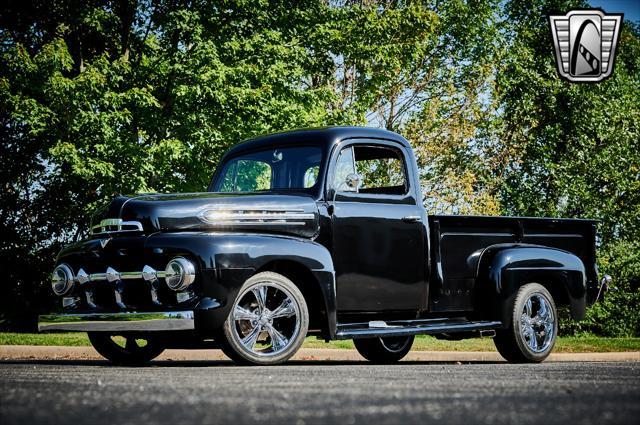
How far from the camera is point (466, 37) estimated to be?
94.2 feet

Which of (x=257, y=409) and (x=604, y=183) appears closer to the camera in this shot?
(x=257, y=409)

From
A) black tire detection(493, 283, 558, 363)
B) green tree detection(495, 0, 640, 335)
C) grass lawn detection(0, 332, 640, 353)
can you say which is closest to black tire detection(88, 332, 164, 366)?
black tire detection(493, 283, 558, 363)

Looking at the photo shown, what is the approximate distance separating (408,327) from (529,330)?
1921 mm

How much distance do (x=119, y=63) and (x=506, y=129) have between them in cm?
1738

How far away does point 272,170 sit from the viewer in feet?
30.8

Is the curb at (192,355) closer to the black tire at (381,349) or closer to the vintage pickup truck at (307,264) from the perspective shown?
the black tire at (381,349)

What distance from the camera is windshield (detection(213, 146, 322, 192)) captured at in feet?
29.8

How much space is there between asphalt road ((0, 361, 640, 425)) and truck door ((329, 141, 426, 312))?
8.24 ft

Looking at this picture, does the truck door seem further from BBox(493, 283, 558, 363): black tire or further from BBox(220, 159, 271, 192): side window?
BBox(493, 283, 558, 363): black tire

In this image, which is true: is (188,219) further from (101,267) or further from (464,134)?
(464,134)

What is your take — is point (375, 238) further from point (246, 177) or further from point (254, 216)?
point (246, 177)

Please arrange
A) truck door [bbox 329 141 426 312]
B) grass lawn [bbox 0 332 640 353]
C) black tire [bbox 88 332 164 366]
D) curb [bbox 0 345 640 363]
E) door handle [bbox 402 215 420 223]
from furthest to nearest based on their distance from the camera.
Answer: grass lawn [bbox 0 332 640 353]
curb [bbox 0 345 640 363]
black tire [bbox 88 332 164 366]
door handle [bbox 402 215 420 223]
truck door [bbox 329 141 426 312]

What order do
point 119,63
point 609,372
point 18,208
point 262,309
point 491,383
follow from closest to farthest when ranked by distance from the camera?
point 491,383, point 609,372, point 262,309, point 119,63, point 18,208

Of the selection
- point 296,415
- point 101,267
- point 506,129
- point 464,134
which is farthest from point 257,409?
point 506,129
